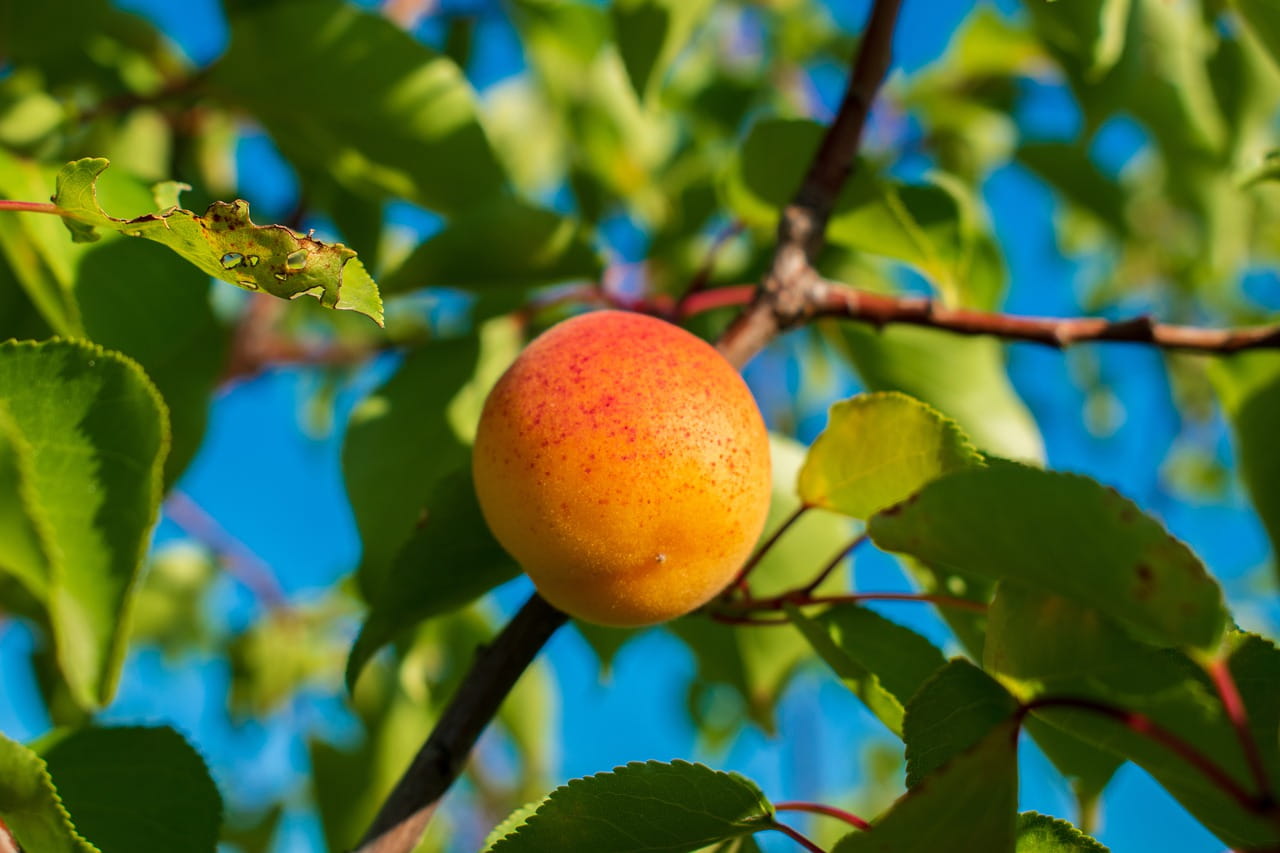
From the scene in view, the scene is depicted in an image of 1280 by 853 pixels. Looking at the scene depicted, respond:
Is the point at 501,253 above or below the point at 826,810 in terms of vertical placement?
above

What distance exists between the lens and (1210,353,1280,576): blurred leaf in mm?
938

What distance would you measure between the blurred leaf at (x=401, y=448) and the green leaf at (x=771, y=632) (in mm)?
287

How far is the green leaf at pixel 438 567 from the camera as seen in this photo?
76 centimetres

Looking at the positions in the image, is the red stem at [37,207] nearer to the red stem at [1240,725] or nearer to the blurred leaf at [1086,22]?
the red stem at [1240,725]

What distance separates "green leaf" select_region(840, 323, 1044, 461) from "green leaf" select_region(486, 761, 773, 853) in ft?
1.92

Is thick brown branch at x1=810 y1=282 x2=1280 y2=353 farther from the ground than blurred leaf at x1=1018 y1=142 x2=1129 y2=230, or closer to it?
closer to it

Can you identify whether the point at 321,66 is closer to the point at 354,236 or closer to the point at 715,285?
the point at 354,236

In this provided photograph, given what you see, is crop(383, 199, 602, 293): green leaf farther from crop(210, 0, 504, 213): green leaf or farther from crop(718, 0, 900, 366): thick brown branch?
crop(718, 0, 900, 366): thick brown branch

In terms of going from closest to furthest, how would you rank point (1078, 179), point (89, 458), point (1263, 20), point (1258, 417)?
point (89, 458)
point (1263, 20)
point (1258, 417)
point (1078, 179)

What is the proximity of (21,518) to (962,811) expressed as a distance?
0.56 m

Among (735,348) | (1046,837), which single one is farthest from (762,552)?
(1046,837)

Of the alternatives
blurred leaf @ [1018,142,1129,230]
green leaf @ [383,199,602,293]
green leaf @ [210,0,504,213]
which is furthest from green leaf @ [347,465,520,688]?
blurred leaf @ [1018,142,1129,230]

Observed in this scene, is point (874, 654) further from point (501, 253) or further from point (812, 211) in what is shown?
point (501, 253)

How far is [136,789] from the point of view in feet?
2.18
